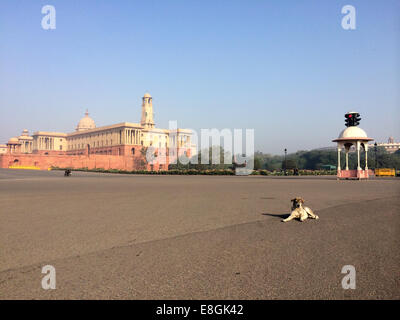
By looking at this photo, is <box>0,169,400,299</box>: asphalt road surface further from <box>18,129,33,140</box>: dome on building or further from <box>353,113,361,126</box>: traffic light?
<box>18,129,33,140</box>: dome on building

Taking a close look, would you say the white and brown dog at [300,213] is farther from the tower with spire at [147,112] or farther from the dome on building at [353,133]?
the tower with spire at [147,112]

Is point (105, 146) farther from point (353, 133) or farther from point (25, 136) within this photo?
point (353, 133)

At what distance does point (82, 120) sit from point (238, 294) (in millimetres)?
165055

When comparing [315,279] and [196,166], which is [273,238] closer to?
[315,279]

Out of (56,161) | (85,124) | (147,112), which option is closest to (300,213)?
(56,161)

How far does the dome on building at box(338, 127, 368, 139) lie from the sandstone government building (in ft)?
210

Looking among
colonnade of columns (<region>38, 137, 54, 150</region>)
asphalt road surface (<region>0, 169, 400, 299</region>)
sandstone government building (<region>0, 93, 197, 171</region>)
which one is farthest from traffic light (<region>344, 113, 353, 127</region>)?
colonnade of columns (<region>38, 137, 54, 150</region>)

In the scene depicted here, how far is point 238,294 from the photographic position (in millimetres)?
3754

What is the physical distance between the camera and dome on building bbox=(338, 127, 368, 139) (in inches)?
1359

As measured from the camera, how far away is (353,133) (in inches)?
1363

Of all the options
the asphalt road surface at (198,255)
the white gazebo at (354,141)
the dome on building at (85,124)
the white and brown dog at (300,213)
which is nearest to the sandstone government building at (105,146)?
the dome on building at (85,124)

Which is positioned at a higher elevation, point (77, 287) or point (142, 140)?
point (142, 140)
